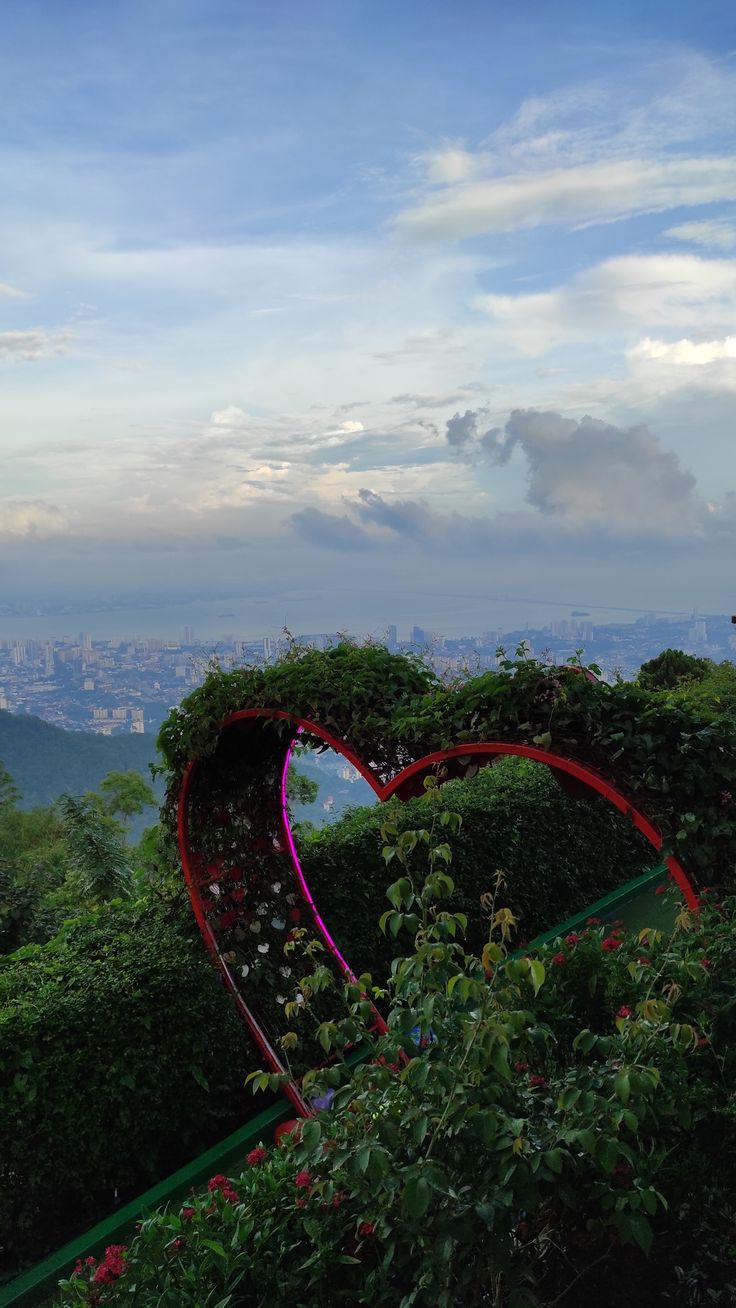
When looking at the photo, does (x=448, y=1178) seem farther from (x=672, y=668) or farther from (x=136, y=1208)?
(x=672, y=668)

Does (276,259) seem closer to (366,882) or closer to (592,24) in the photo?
(592,24)

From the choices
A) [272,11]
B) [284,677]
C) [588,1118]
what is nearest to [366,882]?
[284,677]

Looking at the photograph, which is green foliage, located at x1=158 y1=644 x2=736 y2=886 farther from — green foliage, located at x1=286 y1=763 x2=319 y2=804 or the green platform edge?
green foliage, located at x1=286 y1=763 x2=319 y2=804

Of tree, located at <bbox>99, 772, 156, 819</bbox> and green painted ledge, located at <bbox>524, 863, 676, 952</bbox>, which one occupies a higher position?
green painted ledge, located at <bbox>524, 863, 676, 952</bbox>

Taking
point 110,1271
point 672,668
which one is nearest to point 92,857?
point 110,1271

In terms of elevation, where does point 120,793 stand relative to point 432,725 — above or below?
below

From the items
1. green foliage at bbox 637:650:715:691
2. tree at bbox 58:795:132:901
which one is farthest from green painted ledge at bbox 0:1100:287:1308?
green foliage at bbox 637:650:715:691

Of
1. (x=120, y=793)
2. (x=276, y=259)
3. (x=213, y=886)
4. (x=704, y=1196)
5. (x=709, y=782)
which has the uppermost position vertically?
(x=276, y=259)
